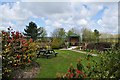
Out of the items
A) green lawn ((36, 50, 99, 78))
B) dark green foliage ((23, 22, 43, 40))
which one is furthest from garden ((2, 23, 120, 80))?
dark green foliage ((23, 22, 43, 40))

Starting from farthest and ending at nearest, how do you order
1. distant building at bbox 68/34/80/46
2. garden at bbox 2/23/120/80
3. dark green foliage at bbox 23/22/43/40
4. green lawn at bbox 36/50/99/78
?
distant building at bbox 68/34/80/46 < dark green foliage at bbox 23/22/43/40 < green lawn at bbox 36/50/99/78 < garden at bbox 2/23/120/80

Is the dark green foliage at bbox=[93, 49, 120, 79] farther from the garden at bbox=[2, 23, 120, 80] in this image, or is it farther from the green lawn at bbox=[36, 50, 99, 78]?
the green lawn at bbox=[36, 50, 99, 78]

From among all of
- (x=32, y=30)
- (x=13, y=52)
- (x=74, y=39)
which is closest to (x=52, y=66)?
(x=13, y=52)

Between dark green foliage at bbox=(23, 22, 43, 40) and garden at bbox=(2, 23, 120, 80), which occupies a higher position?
dark green foliage at bbox=(23, 22, 43, 40)

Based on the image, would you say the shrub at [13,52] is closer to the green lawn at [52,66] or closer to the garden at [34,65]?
the garden at [34,65]

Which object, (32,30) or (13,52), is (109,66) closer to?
(13,52)

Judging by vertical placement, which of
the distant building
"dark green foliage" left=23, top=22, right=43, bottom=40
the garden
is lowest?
the garden

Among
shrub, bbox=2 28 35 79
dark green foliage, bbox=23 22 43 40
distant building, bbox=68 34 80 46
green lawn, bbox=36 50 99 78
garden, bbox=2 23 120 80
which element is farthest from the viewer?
distant building, bbox=68 34 80 46

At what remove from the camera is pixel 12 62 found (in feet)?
24.6

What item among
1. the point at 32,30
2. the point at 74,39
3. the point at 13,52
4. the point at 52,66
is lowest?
the point at 52,66

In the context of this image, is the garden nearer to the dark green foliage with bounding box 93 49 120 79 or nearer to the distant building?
the dark green foliage with bounding box 93 49 120 79

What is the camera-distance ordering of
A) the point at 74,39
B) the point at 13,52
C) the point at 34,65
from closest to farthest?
the point at 13,52
the point at 34,65
the point at 74,39

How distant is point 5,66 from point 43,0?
13.2 ft

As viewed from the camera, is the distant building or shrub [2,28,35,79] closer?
shrub [2,28,35,79]
